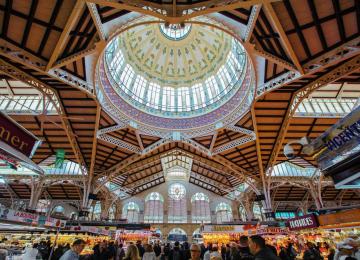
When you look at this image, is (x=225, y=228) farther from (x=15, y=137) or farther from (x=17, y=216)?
(x=15, y=137)

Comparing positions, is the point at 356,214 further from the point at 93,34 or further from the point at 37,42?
the point at 37,42

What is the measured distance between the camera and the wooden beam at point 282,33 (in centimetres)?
891

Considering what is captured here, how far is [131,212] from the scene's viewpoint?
3853 centimetres

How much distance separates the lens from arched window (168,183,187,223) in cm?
3826

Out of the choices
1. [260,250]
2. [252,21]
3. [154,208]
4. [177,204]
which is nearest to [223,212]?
[177,204]

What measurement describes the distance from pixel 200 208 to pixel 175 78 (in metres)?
24.3

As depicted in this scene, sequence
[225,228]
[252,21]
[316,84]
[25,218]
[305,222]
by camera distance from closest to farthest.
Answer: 1. [252,21]
2. [305,222]
3. [25,218]
4. [316,84]
5. [225,228]

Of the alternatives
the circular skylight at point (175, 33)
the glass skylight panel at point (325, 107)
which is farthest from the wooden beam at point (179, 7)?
the circular skylight at point (175, 33)

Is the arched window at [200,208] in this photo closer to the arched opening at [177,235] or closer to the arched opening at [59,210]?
the arched opening at [177,235]

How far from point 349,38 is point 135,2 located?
10.0m

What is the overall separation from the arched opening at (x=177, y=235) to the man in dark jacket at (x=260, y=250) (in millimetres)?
33369

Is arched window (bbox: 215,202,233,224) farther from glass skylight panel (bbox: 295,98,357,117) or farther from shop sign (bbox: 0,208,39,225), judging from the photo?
shop sign (bbox: 0,208,39,225)

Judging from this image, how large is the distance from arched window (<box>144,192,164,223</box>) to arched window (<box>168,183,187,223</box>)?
1.66 m

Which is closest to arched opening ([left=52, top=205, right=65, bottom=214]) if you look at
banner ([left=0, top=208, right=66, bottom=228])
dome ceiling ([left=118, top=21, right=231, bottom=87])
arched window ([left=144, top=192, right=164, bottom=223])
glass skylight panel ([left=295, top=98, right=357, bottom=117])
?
arched window ([left=144, top=192, right=164, bottom=223])
